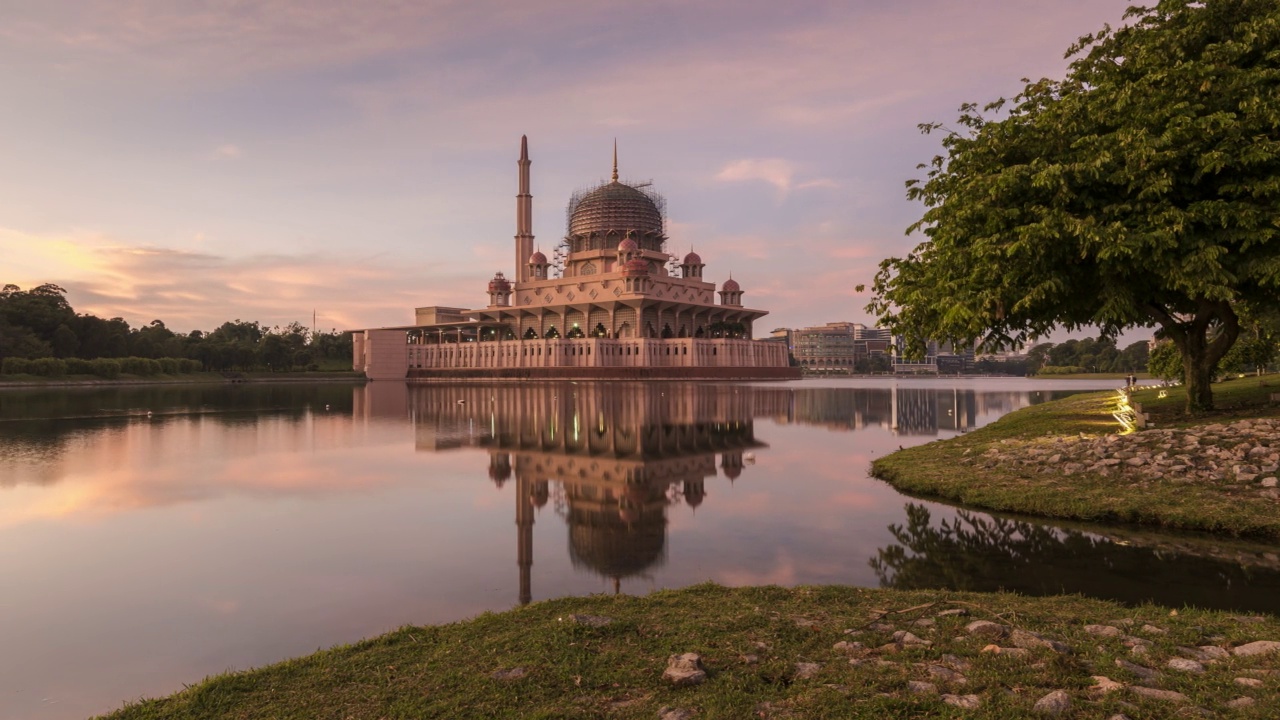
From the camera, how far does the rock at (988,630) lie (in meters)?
6.85

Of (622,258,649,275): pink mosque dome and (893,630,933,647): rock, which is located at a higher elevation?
(622,258,649,275): pink mosque dome

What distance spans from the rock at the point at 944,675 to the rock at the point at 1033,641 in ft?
3.39

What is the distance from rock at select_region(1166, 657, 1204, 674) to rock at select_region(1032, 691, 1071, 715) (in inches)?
56.8

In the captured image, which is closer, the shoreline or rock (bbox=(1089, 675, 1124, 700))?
rock (bbox=(1089, 675, 1124, 700))

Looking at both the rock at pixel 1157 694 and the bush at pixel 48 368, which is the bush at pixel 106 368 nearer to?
the bush at pixel 48 368

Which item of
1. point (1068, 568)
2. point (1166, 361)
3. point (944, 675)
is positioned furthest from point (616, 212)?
point (944, 675)

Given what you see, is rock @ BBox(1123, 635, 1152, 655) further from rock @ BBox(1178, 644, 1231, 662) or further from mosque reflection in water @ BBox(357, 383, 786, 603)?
mosque reflection in water @ BBox(357, 383, 786, 603)

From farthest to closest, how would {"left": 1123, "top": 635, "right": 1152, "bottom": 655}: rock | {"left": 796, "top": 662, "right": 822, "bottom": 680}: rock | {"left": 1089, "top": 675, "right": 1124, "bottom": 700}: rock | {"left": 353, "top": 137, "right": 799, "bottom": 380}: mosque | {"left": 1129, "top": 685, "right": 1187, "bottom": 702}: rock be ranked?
{"left": 353, "top": 137, "right": 799, "bottom": 380}: mosque → {"left": 1123, "top": 635, "right": 1152, "bottom": 655}: rock → {"left": 796, "top": 662, "right": 822, "bottom": 680}: rock → {"left": 1089, "top": 675, "right": 1124, "bottom": 700}: rock → {"left": 1129, "top": 685, "right": 1187, "bottom": 702}: rock

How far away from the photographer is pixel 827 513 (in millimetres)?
14305

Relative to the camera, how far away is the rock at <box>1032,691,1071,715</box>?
5.30 meters

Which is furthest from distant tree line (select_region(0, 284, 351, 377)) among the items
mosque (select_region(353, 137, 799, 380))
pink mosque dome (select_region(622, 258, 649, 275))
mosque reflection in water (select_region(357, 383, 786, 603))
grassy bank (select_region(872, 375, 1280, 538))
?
grassy bank (select_region(872, 375, 1280, 538))

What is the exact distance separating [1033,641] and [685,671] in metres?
3.37

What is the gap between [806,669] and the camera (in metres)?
6.24

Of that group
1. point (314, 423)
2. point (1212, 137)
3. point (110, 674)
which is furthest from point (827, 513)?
point (314, 423)
